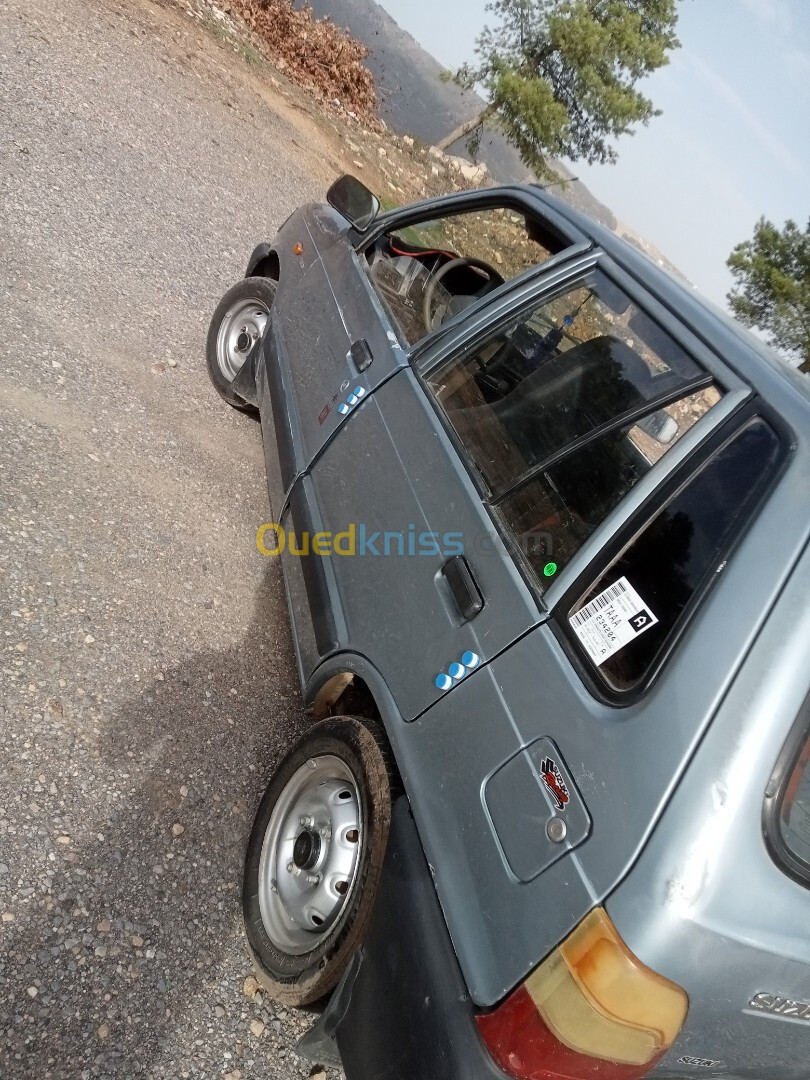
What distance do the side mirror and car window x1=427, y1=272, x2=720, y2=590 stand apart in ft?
4.08

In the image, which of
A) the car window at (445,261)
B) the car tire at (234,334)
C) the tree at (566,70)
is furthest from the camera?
the tree at (566,70)

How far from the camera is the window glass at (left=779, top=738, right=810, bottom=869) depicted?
57.1 inches

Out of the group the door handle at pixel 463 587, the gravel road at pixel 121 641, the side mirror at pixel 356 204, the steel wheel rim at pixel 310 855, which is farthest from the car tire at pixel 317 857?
the side mirror at pixel 356 204

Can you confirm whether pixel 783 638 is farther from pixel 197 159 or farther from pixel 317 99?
pixel 317 99

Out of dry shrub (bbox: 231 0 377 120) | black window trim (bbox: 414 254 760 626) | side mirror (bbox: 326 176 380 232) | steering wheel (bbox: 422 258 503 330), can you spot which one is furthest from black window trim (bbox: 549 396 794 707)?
dry shrub (bbox: 231 0 377 120)

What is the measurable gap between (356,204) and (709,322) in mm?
1956

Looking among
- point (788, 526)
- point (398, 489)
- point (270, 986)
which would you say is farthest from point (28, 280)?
point (788, 526)

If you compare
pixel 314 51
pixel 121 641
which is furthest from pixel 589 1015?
pixel 314 51

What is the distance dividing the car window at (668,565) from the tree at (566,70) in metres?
18.3

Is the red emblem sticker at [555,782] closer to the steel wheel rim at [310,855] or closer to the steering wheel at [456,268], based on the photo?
the steel wheel rim at [310,855]

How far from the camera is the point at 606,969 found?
1355mm

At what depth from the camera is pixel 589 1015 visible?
53.4 inches

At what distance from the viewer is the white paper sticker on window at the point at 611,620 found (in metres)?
1.65

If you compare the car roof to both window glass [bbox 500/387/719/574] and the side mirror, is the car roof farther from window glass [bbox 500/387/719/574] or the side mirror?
the side mirror
